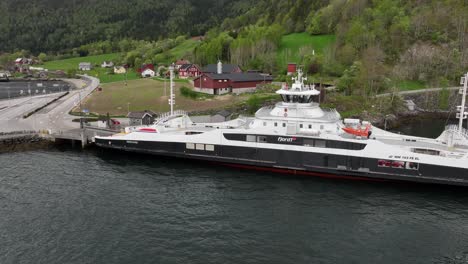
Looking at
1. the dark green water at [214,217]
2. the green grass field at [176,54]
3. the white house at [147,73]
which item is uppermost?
the green grass field at [176,54]

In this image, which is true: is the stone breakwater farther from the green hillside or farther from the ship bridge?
the green hillside

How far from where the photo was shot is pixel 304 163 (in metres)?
38.5

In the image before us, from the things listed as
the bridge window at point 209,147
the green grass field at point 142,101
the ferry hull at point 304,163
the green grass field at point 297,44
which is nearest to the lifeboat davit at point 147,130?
the ferry hull at point 304,163

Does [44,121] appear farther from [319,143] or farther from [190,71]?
[190,71]

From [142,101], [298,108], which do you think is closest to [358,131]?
[298,108]

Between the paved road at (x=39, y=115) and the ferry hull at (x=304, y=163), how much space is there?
51.7 ft

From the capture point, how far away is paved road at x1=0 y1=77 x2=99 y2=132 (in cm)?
5322

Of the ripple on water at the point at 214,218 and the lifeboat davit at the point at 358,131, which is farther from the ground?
the lifeboat davit at the point at 358,131

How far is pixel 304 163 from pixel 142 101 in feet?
153

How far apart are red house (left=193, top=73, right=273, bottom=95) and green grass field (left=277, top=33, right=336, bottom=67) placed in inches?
928

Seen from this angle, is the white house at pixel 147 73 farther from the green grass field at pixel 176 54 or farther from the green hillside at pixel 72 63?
the green hillside at pixel 72 63

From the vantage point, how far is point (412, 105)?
7344cm

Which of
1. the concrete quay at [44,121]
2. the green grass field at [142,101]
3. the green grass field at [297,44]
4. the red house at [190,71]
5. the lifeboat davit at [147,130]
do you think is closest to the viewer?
the lifeboat davit at [147,130]

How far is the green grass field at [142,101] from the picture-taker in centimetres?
6900
